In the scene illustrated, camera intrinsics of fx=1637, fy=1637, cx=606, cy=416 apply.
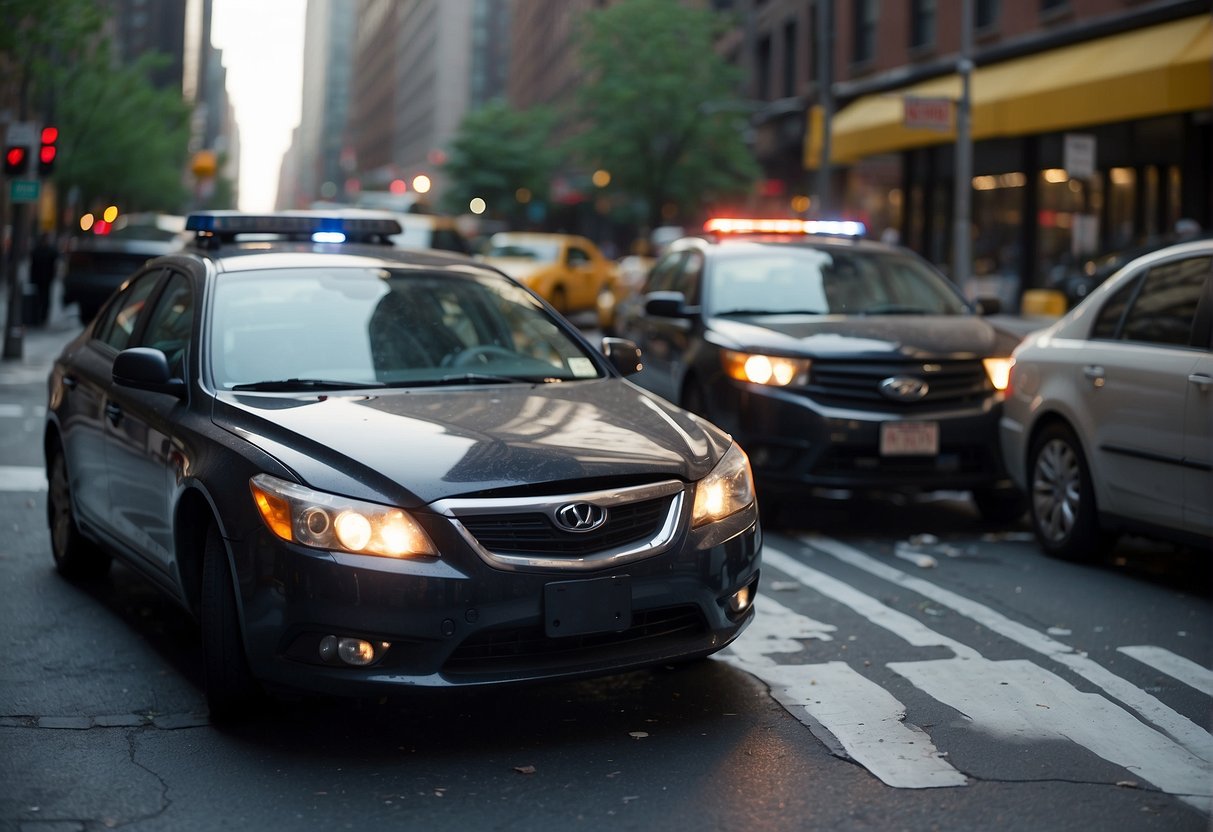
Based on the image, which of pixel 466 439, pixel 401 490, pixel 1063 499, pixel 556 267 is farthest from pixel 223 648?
pixel 556 267

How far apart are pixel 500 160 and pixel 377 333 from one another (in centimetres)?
7850

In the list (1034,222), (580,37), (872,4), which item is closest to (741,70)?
(580,37)

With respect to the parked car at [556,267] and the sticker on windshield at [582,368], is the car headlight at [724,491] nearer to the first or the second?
the sticker on windshield at [582,368]

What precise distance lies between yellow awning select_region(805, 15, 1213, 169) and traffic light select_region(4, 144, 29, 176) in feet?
39.0

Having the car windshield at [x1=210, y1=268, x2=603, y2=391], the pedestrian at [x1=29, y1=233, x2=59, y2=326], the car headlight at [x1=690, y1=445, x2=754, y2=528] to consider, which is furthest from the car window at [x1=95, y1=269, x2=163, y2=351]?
the pedestrian at [x1=29, y1=233, x2=59, y2=326]

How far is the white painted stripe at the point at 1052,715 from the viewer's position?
4.87 m

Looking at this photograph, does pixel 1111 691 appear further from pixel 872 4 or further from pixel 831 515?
pixel 872 4

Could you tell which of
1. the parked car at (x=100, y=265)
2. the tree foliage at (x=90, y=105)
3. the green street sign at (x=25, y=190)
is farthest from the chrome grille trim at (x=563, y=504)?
the parked car at (x=100, y=265)

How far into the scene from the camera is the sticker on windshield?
645cm

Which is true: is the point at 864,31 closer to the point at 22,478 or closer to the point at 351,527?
the point at 22,478

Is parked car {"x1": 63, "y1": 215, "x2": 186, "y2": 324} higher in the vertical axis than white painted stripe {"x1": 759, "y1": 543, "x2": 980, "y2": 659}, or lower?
higher

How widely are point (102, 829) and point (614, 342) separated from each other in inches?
126

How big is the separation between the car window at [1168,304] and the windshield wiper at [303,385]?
3.93 m

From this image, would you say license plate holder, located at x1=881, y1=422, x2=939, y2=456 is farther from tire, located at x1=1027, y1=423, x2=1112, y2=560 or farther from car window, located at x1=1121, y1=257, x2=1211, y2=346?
car window, located at x1=1121, y1=257, x2=1211, y2=346
